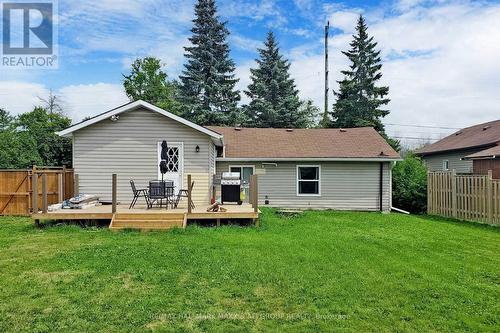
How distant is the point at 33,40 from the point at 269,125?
1996 cm

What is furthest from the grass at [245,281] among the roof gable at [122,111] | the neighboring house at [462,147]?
the neighboring house at [462,147]

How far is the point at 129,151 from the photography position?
12.2 meters

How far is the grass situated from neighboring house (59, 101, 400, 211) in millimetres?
3578

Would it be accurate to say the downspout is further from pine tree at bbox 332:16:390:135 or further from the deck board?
pine tree at bbox 332:16:390:135

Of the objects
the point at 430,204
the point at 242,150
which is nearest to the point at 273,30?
the point at 242,150

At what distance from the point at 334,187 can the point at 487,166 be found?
7.45m

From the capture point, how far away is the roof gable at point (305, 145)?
15.0 meters

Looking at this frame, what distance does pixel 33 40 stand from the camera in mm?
12859

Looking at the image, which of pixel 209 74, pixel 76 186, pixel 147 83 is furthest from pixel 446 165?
pixel 147 83

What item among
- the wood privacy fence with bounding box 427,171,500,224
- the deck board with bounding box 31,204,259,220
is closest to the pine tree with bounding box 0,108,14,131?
the deck board with bounding box 31,204,259,220

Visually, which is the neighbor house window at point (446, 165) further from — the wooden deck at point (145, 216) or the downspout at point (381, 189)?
the wooden deck at point (145, 216)

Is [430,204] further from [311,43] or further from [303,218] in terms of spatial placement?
[311,43]

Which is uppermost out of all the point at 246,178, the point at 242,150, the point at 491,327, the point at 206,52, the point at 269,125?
the point at 206,52

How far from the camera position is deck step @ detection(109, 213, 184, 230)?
30.6 feet
